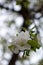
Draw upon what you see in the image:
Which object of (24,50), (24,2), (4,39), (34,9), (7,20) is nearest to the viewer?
(24,50)

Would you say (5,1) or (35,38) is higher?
(5,1)

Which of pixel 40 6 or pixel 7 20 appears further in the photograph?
pixel 7 20

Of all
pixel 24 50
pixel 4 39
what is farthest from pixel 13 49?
pixel 4 39

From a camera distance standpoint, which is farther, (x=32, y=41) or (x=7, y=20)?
(x=7, y=20)

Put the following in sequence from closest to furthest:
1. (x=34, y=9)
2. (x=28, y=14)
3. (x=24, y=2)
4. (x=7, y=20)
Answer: (x=24, y=2) < (x=28, y=14) < (x=34, y=9) < (x=7, y=20)

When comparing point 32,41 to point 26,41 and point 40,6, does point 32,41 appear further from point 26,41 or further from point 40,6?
point 40,6

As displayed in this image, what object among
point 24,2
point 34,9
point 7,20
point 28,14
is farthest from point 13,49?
point 7,20

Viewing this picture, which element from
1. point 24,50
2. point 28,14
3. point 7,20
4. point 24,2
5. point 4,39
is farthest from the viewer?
point 7,20

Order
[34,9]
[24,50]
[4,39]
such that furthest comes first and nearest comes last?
[4,39]
[34,9]
[24,50]

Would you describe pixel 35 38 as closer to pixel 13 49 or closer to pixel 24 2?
pixel 13 49
